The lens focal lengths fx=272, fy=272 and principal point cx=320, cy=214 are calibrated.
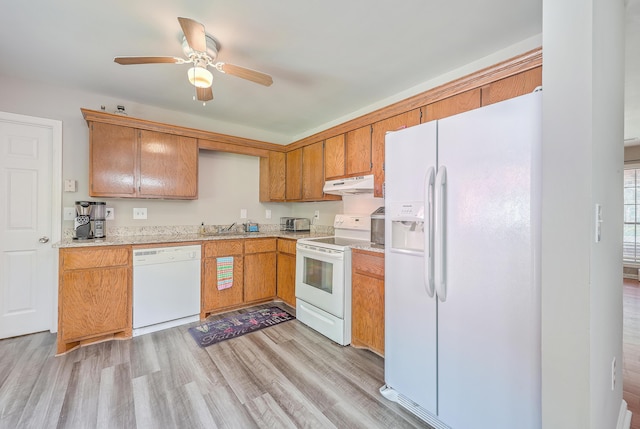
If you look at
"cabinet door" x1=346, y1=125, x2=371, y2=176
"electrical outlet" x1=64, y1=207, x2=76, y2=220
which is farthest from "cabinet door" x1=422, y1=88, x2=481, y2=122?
"electrical outlet" x1=64, y1=207, x2=76, y2=220

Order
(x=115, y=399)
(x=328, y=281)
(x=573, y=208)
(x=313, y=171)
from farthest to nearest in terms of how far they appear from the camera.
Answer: (x=313, y=171) → (x=328, y=281) → (x=115, y=399) → (x=573, y=208)

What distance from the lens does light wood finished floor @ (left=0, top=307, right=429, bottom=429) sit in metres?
1.59

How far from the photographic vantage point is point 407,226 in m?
1.79

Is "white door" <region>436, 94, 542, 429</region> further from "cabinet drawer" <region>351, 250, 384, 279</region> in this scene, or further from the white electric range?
the white electric range

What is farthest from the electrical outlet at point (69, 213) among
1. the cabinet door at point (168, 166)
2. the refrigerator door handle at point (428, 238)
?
the refrigerator door handle at point (428, 238)

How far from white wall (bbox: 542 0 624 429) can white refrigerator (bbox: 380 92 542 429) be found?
9 centimetres

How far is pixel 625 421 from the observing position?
1.56m

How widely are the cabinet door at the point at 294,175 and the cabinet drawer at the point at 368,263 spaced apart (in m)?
1.56

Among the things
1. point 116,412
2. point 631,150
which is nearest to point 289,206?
point 116,412

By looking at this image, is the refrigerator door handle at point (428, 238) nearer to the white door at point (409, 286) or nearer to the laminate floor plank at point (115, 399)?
the white door at point (409, 286)

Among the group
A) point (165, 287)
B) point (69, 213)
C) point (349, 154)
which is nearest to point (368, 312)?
point (349, 154)

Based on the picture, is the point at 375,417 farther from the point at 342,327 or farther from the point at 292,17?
the point at 292,17

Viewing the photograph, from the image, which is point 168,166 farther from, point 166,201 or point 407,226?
point 407,226

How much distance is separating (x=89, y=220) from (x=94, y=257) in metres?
0.53
